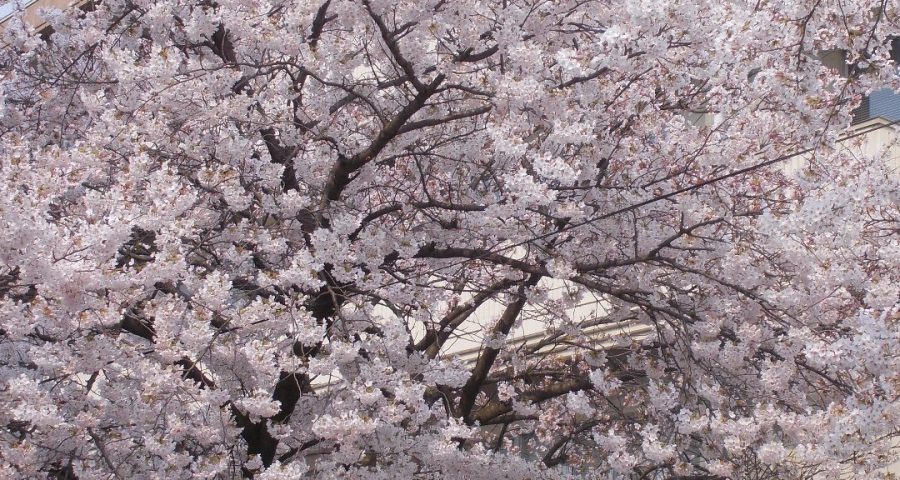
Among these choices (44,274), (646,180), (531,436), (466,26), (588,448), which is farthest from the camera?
(531,436)

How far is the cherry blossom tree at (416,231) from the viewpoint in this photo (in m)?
5.80

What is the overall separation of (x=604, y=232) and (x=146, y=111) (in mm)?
3224

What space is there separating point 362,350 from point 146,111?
2.15m

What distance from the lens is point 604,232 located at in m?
7.23

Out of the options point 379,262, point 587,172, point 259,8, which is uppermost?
point 259,8

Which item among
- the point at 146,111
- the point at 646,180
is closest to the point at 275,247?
the point at 146,111

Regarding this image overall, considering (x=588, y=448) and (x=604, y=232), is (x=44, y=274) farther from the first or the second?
(x=588, y=448)

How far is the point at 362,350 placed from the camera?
683 cm

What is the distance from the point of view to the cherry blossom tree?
5805 mm

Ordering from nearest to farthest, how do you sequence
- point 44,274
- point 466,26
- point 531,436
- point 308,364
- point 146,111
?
point 44,274 < point 308,364 < point 466,26 < point 146,111 < point 531,436

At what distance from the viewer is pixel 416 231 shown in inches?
305

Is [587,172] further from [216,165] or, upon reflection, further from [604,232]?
[216,165]

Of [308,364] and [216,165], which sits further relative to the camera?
[216,165]

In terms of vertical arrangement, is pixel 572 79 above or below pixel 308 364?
above
